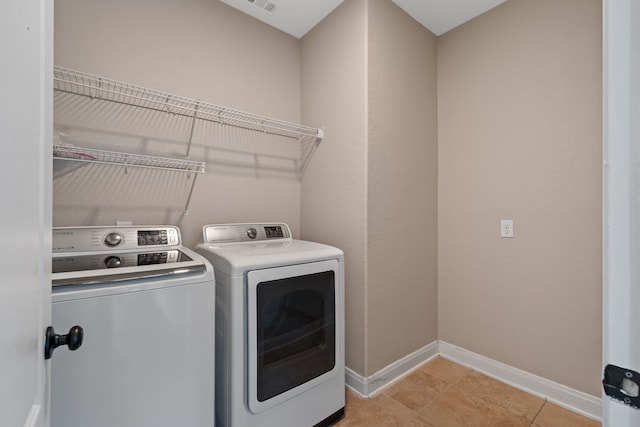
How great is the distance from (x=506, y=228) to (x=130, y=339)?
87.4 inches

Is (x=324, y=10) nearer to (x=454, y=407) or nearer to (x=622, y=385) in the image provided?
(x=622, y=385)

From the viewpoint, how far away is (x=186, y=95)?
181 centimetres

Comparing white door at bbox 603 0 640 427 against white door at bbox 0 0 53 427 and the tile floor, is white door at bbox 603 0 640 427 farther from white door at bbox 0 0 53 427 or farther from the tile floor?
the tile floor

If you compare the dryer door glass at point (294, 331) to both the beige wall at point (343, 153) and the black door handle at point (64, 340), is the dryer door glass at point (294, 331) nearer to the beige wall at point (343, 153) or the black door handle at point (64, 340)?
the beige wall at point (343, 153)

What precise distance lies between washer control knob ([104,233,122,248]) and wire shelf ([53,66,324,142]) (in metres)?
0.71

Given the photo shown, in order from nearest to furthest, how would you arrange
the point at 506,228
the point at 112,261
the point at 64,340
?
the point at 64,340, the point at 112,261, the point at 506,228

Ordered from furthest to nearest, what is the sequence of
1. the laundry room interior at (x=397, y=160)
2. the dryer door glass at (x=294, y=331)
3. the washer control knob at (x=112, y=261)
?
the laundry room interior at (x=397, y=160)
the dryer door glass at (x=294, y=331)
the washer control knob at (x=112, y=261)

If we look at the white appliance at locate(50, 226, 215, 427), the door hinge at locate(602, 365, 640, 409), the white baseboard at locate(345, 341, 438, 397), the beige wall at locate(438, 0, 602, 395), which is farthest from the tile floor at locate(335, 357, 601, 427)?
the door hinge at locate(602, 365, 640, 409)

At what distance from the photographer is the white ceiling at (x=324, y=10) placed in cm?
196

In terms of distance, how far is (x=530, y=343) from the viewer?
6.02 ft

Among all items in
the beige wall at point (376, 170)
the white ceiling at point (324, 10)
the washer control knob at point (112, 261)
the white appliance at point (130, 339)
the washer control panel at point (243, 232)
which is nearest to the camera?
the white appliance at point (130, 339)

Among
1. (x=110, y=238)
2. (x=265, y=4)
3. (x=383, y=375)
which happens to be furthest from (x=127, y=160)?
(x=383, y=375)

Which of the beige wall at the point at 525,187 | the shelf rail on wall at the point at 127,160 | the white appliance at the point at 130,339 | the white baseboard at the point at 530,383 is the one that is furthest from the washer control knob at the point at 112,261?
the white baseboard at the point at 530,383

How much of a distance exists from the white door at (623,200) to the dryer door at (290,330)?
1165mm
